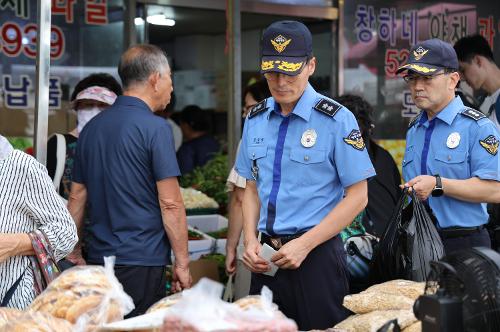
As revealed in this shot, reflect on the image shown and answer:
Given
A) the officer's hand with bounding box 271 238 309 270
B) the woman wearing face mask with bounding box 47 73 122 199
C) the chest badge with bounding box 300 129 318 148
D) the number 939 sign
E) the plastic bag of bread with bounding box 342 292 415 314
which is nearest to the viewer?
the plastic bag of bread with bounding box 342 292 415 314

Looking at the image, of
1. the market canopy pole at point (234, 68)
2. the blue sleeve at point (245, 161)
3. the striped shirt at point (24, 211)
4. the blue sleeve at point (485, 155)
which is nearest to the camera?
the striped shirt at point (24, 211)

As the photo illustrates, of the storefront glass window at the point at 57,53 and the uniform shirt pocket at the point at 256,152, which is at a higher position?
the storefront glass window at the point at 57,53

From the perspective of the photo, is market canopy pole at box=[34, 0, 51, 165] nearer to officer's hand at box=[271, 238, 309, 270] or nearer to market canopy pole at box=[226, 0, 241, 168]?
officer's hand at box=[271, 238, 309, 270]

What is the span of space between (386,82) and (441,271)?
243 inches

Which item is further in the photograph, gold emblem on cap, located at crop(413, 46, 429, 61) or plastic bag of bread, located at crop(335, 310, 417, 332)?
gold emblem on cap, located at crop(413, 46, 429, 61)

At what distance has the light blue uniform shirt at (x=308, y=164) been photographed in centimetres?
335

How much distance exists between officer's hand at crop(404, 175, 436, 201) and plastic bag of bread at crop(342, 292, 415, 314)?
0.97 metres

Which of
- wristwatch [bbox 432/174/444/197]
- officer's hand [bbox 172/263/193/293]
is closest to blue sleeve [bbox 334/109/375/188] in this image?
wristwatch [bbox 432/174/444/197]

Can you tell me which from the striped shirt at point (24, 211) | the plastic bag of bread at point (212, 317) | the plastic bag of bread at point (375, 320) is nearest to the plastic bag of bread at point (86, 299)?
the plastic bag of bread at point (212, 317)

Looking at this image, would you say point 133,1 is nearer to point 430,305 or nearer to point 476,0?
point 476,0

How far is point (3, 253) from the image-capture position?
2.95 meters

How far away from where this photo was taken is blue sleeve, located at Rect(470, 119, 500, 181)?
12.3 feet

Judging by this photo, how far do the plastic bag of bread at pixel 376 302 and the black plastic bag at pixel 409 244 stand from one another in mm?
931

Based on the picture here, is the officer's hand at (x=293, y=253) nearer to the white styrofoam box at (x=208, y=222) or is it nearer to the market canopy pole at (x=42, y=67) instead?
the market canopy pole at (x=42, y=67)
